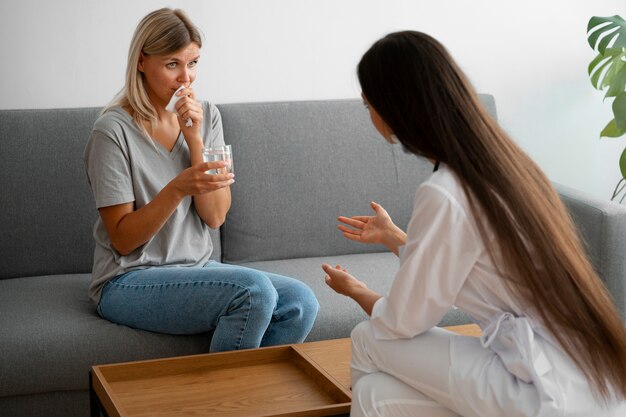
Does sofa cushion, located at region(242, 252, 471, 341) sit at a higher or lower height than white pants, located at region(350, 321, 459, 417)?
lower

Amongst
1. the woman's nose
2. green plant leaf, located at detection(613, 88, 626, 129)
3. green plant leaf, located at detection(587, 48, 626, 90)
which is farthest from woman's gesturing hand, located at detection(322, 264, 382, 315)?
green plant leaf, located at detection(587, 48, 626, 90)

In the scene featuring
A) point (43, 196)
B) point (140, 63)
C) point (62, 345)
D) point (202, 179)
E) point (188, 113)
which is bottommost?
point (62, 345)

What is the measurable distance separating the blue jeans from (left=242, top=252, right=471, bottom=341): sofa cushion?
14 centimetres

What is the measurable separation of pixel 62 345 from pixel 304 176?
1.05 meters

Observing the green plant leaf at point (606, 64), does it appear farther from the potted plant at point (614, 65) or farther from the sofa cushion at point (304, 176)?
the sofa cushion at point (304, 176)

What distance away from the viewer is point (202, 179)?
2.44 metres

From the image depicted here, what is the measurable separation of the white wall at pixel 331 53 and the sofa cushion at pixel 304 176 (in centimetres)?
25

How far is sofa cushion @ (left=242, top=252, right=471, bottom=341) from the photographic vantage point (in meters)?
2.67

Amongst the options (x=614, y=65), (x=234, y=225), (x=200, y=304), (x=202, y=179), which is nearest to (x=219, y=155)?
(x=202, y=179)

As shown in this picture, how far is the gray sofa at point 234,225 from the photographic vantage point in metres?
2.47

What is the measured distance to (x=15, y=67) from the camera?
317 cm

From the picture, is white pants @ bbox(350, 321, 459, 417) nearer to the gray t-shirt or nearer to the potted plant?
the gray t-shirt

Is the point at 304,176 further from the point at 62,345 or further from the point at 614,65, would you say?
the point at 614,65

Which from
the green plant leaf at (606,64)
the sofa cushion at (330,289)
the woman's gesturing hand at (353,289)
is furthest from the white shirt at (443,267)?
the green plant leaf at (606,64)
